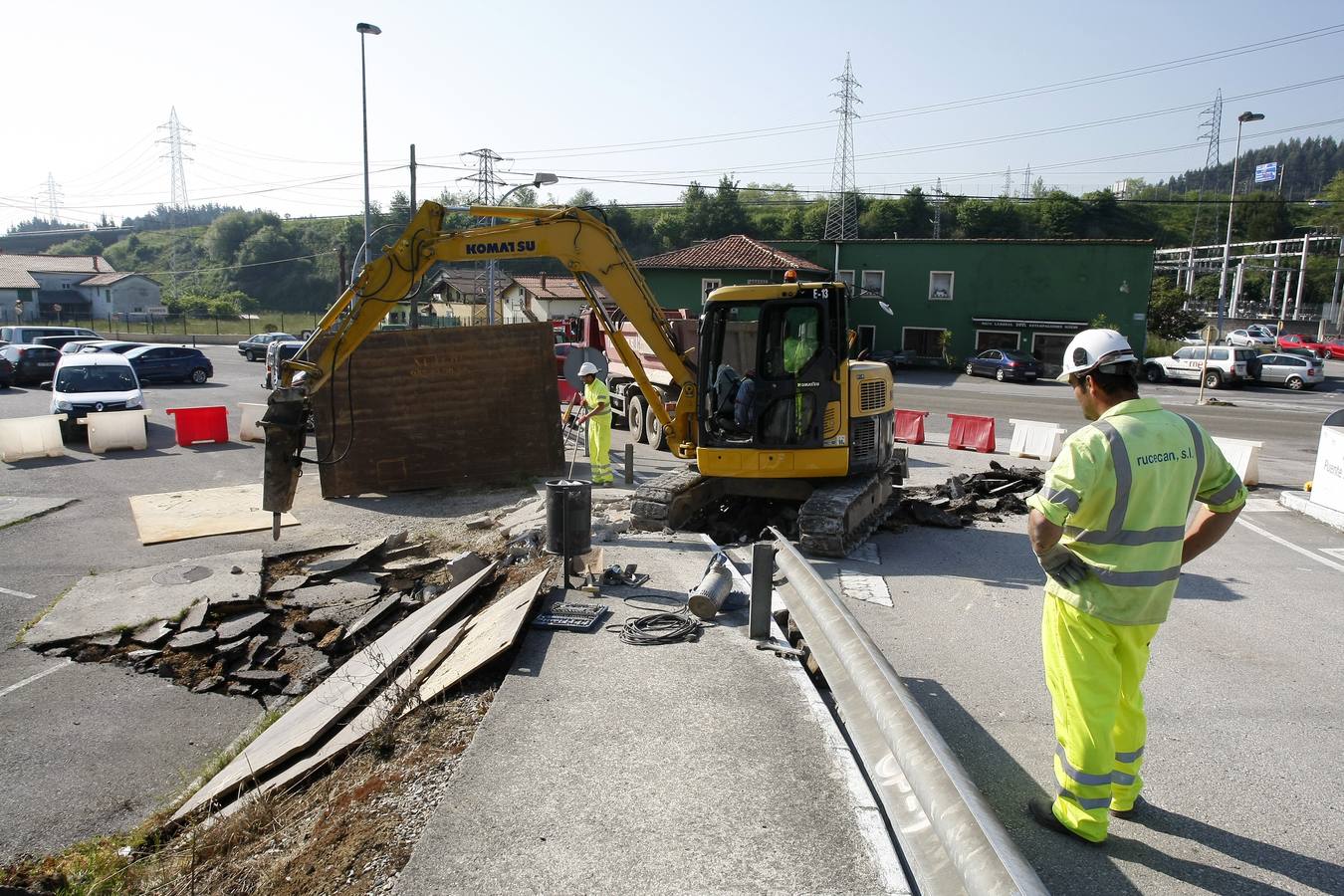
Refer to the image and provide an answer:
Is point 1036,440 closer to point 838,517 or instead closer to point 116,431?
point 838,517

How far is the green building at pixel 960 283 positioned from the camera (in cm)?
3850

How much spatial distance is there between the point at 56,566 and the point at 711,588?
8038 millimetres

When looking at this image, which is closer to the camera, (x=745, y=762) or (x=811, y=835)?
(x=811, y=835)

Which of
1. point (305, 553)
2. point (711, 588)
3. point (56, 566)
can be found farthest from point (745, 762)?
point (56, 566)

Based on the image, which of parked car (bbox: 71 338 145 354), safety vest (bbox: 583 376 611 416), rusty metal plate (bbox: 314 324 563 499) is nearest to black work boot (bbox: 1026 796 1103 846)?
safety vest (bbox: 583 376 611 416)

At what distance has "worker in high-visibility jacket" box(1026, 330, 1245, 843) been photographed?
371 centimetres

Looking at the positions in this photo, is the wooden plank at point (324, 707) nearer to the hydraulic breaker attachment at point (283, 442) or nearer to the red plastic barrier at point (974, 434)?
the hydraulic breaker attachment at point (283, 442)

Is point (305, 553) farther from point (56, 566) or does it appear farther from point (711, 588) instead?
point (711, 588)

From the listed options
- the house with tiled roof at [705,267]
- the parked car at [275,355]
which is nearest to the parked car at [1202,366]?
the house with tiled roof at [705,267]

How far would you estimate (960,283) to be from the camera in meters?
41.7

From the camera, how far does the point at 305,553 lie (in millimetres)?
9820

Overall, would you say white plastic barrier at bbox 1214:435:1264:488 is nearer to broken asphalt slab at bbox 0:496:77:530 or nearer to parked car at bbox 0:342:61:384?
broken asphalt slab at bbox 0:496:77:530

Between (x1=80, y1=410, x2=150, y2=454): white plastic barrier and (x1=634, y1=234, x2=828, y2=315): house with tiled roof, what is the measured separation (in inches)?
1078

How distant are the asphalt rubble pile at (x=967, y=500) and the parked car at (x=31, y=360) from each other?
29.5m
